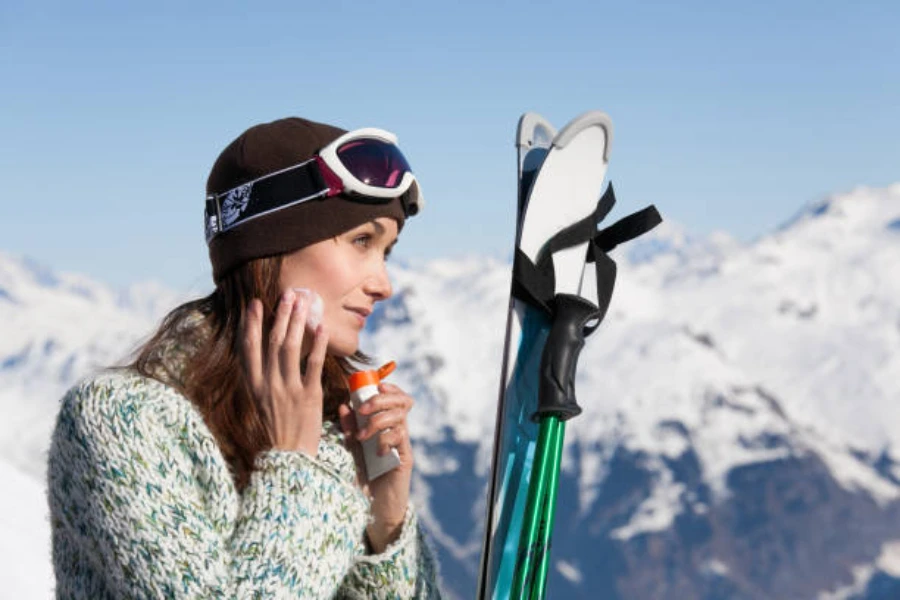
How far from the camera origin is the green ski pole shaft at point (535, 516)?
365cm

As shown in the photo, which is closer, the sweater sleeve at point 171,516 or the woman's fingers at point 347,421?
the sweater sleeve at point 171,516

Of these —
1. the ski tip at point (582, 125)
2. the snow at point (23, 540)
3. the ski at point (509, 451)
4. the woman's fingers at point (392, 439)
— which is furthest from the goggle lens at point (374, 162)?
the snow at point (23, 540)

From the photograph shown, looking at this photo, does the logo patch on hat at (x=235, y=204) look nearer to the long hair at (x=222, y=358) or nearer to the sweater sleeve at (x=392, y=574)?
the long hair at (x=222, y=358)

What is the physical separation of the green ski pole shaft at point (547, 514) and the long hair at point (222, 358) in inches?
44.8

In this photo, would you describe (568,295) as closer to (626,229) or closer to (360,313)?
(626,229)

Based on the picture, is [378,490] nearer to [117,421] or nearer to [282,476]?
[282,476]

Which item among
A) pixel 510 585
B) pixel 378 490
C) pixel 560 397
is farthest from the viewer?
pixel 510 585

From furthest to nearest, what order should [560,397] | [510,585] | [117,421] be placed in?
[510,585] → [560,397] → [117,421]

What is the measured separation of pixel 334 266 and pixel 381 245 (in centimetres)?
22

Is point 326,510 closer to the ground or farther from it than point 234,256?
closer to the ground

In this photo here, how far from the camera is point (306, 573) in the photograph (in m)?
2.67

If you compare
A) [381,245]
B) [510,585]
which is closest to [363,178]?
[381,245]

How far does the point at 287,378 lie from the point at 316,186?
59 centimetres

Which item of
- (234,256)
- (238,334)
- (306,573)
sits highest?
(234,256)
